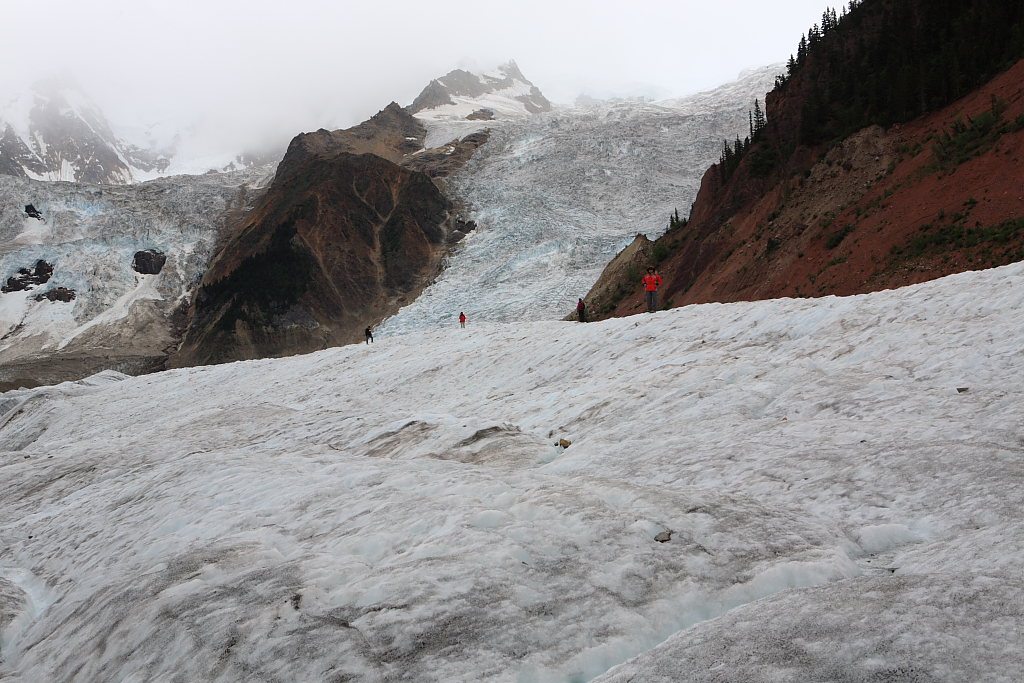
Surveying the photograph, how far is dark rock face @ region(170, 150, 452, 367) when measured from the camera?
80.6 meters

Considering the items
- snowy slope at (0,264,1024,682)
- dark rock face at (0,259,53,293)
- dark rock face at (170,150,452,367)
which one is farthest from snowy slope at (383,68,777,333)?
dark rock face at (0,259,53,293)

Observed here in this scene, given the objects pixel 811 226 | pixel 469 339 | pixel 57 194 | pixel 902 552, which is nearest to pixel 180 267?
pixel 57 194

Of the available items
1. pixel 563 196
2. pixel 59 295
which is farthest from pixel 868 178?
pixel 59 295

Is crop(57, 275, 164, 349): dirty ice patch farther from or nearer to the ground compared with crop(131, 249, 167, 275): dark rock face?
nearer to the ground

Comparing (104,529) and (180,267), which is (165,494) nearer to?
(104,529)

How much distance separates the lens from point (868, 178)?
32250 millimetres

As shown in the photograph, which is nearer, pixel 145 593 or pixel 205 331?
pixel 145 593

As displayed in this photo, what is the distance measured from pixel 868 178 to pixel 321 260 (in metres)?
72.2

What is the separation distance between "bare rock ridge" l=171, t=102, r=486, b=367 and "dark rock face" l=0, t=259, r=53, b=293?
23.2 meters

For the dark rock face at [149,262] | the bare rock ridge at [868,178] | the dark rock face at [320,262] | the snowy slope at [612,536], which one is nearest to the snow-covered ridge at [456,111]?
the dark rock face at [320,262]

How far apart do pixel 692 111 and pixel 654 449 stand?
124455 millimetres

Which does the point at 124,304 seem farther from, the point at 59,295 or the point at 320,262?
the point at 320,262

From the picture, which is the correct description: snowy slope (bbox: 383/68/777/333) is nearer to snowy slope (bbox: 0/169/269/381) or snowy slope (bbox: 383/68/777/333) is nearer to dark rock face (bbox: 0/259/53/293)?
snowy slope (bbox: 0/169/269/381)

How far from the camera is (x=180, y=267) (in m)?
98.0
